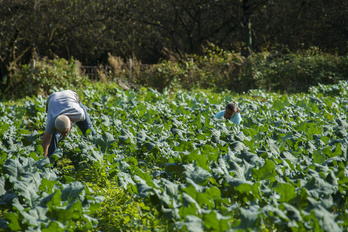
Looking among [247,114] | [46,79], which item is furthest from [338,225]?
[46,79]

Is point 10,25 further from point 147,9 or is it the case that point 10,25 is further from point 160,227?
point 160,227

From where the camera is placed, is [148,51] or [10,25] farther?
[148,51]

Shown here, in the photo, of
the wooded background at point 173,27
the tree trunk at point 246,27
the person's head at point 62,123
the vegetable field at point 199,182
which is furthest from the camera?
the tree trunk at point 246,27

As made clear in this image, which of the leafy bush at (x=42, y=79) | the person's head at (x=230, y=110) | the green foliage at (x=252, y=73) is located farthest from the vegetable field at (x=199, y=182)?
the green foliage at (x=252, y=73)

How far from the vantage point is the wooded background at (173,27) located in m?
21.8

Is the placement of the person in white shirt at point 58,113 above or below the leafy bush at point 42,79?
above

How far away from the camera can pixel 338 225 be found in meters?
3.29

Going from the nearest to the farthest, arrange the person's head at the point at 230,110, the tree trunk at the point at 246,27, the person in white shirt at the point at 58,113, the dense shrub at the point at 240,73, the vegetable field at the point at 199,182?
the vegetable field at the point at 199,182 → the person in white shirt at the point at 58,113 → the person's head at the point at 230,110 → the dense shrub at the point at 240,73 → the tree trunk at the point at 246,27

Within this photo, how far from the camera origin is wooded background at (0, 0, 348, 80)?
2177cm

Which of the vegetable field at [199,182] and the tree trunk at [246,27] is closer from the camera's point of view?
the vegetable field at [199,182]

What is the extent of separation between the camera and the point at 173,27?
86.6ft

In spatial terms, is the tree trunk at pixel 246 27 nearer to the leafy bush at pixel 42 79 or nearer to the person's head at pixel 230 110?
the leafy bush at pixel 42 79

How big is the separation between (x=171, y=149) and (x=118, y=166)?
3.06ft

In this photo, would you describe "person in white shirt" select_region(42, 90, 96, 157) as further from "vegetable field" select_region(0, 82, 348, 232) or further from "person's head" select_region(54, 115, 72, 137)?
"vegetable field" select_region(0, 82, 348, 232)
